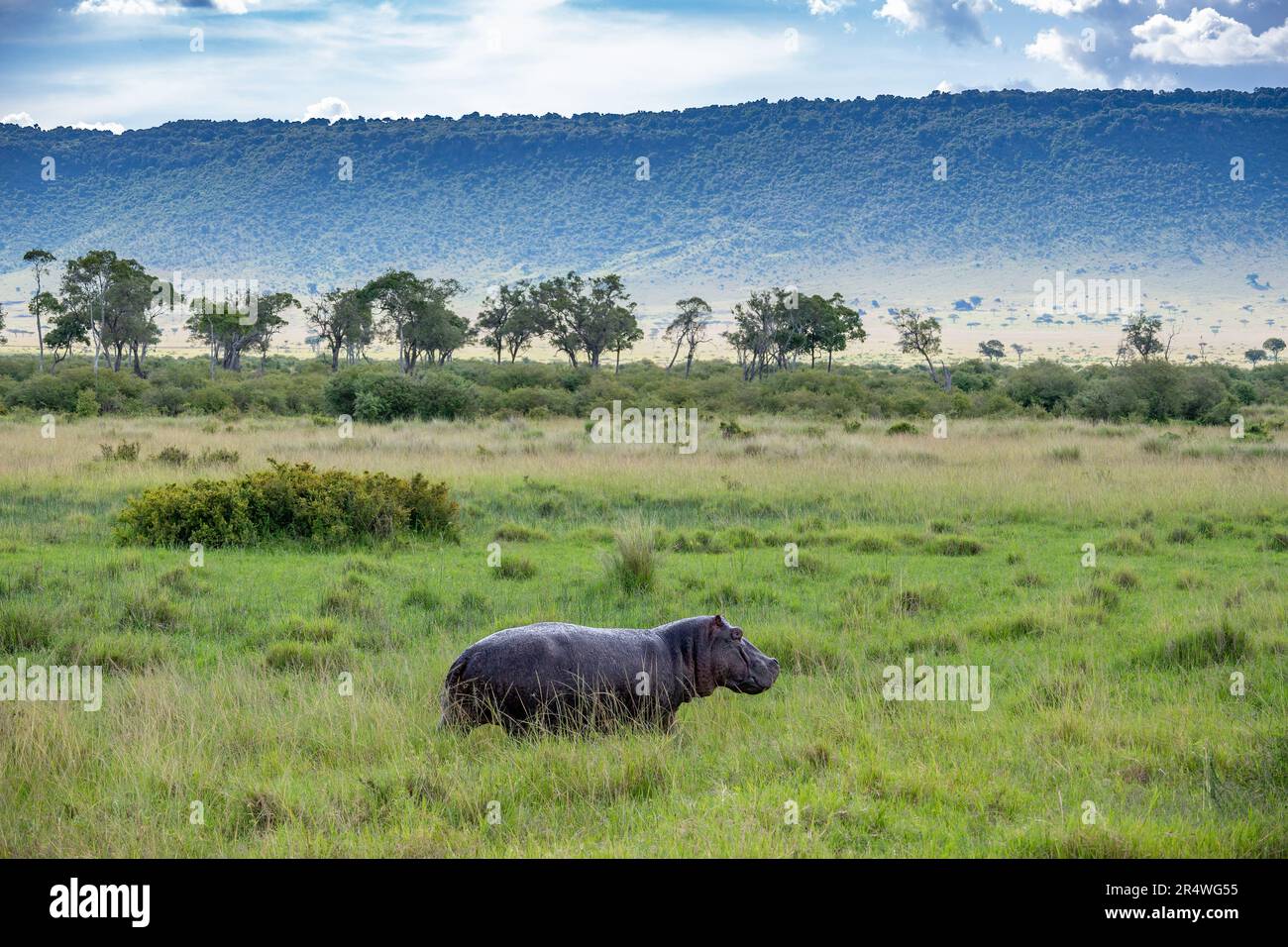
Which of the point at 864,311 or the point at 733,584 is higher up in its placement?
the point at 864,311

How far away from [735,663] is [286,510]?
9943 millimetres

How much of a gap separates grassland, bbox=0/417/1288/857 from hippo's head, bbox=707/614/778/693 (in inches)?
10.0

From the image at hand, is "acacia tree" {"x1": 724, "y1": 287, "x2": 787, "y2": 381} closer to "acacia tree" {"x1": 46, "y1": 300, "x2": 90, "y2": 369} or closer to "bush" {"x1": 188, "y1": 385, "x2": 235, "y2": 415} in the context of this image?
"bush" {"x1": 188, "y1": 385, "x2": 235, "y2": 415}

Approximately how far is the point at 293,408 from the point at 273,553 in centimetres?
3387

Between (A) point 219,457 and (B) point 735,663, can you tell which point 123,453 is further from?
(B) point 735,663

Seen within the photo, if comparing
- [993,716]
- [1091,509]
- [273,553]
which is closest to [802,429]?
[1091,509]

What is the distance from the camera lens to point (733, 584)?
11.3m

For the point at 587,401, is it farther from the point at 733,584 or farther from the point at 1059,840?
the point at 1059,840

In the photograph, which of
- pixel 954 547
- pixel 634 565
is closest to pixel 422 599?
pixel 634 565

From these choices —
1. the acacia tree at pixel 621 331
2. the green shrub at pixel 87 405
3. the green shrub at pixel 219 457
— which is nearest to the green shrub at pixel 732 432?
the green shrub at pixel 219 457

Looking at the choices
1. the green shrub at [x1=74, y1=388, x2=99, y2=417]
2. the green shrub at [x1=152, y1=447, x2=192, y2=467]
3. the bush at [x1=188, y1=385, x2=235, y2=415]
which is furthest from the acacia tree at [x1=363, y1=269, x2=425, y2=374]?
the green shrub at [x1=152, y1=447, x2=192, y2=467]

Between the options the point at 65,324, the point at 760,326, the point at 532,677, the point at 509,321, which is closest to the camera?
the point at 532,677

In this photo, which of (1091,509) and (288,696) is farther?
(1091,509)

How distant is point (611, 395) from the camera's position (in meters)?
48.6
